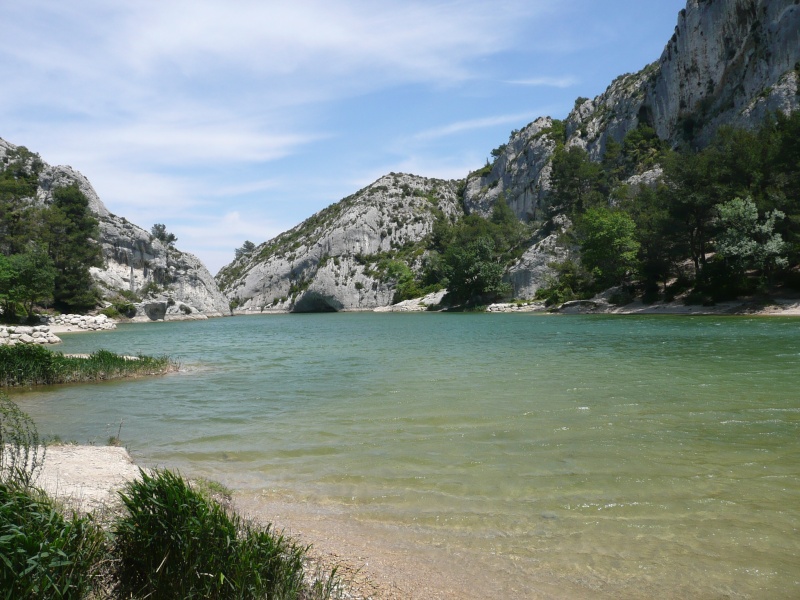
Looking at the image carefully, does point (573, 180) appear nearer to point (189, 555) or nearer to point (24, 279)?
point (24, 279)

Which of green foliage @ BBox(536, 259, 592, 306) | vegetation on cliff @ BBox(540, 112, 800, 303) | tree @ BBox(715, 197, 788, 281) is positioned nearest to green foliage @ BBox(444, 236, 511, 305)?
green foliage @ BBox(536, 259, 592, 306)

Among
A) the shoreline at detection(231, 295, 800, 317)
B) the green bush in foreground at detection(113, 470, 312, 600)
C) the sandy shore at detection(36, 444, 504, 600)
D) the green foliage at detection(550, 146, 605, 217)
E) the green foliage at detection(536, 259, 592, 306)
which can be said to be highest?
the green foliage at detection(550, 146, 605, 217)

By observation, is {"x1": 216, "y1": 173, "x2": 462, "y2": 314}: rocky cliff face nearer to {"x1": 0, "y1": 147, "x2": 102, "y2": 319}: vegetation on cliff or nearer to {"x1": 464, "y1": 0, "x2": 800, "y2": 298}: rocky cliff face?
{"x1": 464, "y1": 0, "x2": 800, "y2": 298}: rocky cliff face

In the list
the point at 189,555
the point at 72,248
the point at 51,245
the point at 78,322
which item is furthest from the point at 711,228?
the point at 51,245

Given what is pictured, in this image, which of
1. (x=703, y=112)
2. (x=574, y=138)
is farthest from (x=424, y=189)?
(x=703, y=112)

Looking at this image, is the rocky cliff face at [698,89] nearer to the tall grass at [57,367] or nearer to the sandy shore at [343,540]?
the tall grass at [57,367]

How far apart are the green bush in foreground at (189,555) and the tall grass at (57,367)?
17.8 m

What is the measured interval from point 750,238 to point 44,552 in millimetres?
51825

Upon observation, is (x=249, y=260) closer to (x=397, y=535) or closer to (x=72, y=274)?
(x=72, y=274)

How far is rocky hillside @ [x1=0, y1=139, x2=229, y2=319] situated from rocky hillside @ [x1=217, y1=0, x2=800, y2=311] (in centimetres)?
2812

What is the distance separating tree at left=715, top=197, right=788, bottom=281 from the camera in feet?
136

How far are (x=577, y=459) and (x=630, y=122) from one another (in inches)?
4114

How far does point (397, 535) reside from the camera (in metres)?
6.20

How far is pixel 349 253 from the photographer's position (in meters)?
Answer: 123
